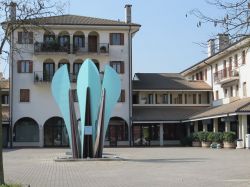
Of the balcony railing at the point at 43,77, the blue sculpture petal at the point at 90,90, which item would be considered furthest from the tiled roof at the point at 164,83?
the blue sculpture petal at the point at 90,90

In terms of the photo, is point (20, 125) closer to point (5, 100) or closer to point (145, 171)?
point (5, 100)

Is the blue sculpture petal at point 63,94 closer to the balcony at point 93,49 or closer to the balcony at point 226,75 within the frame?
the balcony at point 226,75

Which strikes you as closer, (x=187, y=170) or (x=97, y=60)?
(x=187, y=170)

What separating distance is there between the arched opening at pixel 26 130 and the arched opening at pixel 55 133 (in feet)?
3.54

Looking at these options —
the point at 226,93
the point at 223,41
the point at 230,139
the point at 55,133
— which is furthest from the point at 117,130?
the point at 223,41

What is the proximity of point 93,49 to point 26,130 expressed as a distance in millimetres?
10877

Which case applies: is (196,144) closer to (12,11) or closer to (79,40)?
(79,40)

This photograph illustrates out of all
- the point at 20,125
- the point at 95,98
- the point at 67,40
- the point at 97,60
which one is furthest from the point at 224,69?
the point at 95,98

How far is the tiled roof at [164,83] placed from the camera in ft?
183

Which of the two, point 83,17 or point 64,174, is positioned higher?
point 83,17

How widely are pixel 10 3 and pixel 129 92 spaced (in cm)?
4096

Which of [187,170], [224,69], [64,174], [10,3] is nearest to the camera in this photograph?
[10,3]

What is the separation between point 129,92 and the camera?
175 feet

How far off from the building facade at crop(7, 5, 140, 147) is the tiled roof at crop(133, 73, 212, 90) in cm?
402
